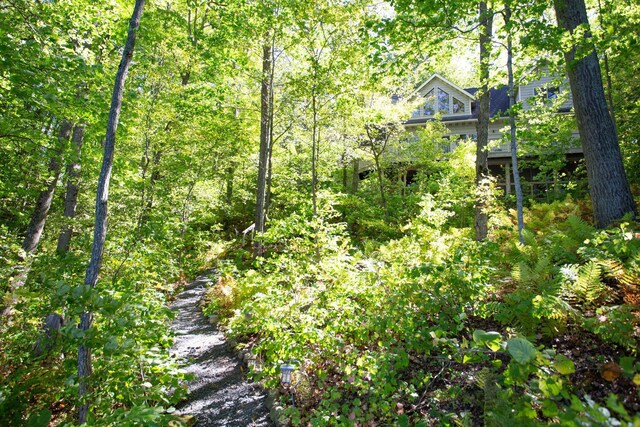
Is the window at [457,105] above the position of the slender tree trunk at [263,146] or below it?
above

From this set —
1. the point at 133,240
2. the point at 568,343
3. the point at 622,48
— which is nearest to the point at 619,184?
the point at 622,48

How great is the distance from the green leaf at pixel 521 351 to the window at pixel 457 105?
21.1 meters

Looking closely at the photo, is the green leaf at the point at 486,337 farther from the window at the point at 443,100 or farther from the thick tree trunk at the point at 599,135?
the window at the point at 443,100

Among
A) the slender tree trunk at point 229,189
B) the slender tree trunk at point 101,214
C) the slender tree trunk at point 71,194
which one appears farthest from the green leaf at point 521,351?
the slender tree trunk at point 229,189

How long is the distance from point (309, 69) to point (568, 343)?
268 inches

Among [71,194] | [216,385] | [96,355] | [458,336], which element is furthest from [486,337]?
[71,194]

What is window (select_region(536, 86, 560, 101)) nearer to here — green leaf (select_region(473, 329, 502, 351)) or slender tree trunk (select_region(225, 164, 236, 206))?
green leaf (select_region(473, 329, 502, 351))

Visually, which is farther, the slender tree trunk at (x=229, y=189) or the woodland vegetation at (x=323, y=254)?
the slender tree trunk at (x=229, y=189)

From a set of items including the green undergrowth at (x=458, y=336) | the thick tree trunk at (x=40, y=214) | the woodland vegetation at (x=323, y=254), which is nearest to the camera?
the green undergrowth at (x=458, y=336)

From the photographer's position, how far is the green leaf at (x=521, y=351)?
5.15ft

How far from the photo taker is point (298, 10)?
293 inches

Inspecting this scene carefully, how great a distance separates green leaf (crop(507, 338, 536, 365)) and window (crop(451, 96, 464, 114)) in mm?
21119

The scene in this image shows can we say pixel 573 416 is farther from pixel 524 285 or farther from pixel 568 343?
pixel 524 285

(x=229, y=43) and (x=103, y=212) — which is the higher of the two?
(x=229, y=43)
